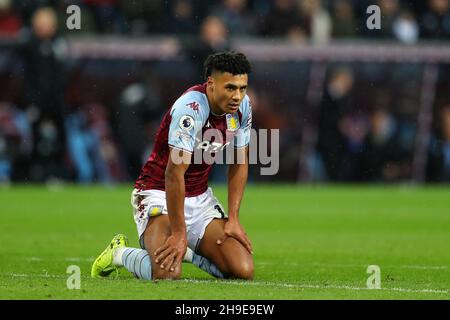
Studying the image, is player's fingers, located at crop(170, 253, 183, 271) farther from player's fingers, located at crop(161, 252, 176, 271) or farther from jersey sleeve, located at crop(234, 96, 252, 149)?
jersey sleeve, located at crop(234, 96, 252, 149)

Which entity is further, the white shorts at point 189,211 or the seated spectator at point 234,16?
the seated spectator at point 234,16

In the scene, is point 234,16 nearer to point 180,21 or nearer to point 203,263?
point 180,21

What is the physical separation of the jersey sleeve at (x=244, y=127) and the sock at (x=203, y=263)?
99 centimetres

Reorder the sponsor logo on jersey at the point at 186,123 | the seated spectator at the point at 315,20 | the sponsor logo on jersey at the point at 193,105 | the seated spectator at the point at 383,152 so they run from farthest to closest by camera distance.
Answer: the seated spectator at the point at 315,20 < the seated spectator at the point at 383,152 < the sponsor logo on jersey at the point at 193,105 < the sponsor logo on jersey at the point at 186,123

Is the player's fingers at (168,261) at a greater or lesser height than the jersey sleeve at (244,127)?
lesser

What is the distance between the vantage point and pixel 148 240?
31.0 feet

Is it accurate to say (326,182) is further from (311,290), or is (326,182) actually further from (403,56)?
(311,290)

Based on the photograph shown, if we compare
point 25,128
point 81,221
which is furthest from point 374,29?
point 81,221

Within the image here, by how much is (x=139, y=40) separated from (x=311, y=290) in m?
15.8

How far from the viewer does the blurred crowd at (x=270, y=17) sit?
24.0 metres

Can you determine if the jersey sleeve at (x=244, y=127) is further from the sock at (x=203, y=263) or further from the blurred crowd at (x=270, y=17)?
the blurred crowd at (x=270, y=17)

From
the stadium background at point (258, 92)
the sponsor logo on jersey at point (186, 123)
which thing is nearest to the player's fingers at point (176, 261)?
the sponsor logo on jersey at point (186, 123)

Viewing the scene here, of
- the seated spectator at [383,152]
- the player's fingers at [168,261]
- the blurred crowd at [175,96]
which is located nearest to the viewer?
the player's fingers at [168,261]

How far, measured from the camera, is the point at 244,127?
975cm
